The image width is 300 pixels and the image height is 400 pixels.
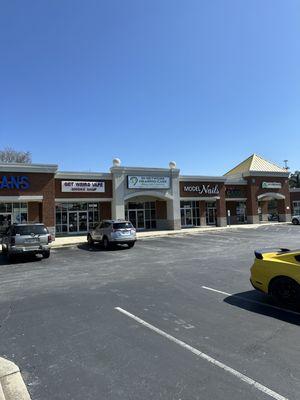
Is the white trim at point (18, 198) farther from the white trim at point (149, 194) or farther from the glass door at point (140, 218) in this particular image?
the glass door at point (140, 218)

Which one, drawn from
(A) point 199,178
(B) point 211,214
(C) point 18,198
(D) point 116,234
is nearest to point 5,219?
(C) point 18,198

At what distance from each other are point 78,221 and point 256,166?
23.5 m

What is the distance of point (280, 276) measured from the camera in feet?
25.1

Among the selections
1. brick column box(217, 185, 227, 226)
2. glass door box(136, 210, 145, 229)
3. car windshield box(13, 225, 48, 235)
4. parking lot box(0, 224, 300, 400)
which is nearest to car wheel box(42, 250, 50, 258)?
car windshield box(13, 225, 48, 235)

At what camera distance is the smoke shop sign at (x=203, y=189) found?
36.8m

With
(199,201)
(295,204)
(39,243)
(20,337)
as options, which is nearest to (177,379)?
(20,337)

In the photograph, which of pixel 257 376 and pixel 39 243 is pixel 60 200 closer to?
pixel 39 243

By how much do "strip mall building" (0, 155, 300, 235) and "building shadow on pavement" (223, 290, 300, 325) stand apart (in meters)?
21.5

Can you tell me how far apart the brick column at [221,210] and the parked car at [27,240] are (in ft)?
78.9

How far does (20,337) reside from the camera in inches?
237

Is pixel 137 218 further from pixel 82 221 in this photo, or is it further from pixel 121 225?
pixel 121 225

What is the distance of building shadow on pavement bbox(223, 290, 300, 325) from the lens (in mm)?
6898

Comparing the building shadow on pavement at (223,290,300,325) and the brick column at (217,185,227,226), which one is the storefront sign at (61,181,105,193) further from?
the building shadow on pavement at (223,290,300,325)

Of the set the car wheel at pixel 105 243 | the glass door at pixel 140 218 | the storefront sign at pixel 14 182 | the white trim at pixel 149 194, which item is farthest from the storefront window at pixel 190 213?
the car wheel at pixel 105 243
